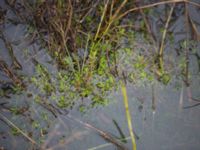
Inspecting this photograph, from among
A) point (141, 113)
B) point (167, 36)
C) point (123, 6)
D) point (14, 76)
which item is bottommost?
point (141, 113)

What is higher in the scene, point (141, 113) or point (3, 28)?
point (3, 28)

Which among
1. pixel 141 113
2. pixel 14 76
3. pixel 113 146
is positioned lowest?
pixel 113 146

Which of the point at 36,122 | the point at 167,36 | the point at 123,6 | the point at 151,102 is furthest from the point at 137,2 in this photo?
the point at 36,122

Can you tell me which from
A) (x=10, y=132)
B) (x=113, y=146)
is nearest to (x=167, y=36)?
(x=113, y=146)

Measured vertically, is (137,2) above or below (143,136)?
above

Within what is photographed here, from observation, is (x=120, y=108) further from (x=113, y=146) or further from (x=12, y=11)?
(x=12, y=11)

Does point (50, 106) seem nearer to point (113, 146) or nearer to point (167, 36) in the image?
point (113, 146)
